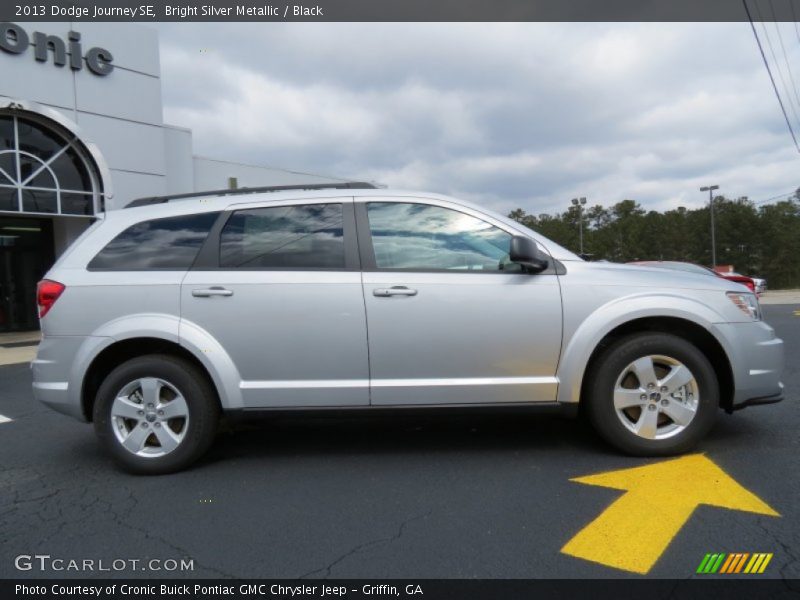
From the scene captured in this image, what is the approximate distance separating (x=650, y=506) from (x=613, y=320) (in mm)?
1118

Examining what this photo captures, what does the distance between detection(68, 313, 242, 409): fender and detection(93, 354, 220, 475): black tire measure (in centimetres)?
13

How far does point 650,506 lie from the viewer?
9.14 ft

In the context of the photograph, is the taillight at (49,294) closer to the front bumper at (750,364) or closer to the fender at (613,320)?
the fender at (613,320)

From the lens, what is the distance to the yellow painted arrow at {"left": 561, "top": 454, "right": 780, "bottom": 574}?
237cm

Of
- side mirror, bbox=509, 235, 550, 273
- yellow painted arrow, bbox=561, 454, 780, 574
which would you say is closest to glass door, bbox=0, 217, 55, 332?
side mirror, bbox=509, 235, 550, 273

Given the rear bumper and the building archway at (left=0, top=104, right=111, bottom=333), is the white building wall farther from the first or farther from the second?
the rear bumper

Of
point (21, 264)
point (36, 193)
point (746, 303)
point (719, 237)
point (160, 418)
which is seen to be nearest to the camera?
point (160, 418)

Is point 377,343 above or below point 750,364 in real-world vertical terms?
above

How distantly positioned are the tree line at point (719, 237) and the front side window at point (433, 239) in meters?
39.3

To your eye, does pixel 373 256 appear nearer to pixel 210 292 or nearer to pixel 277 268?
pixel 277 268

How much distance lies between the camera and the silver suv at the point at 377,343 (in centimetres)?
332

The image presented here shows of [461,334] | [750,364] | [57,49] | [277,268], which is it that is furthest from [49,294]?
[57,49]

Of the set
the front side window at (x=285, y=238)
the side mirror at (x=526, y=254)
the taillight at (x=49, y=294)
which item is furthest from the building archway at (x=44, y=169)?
the side mirror at (x=526, y=254)
